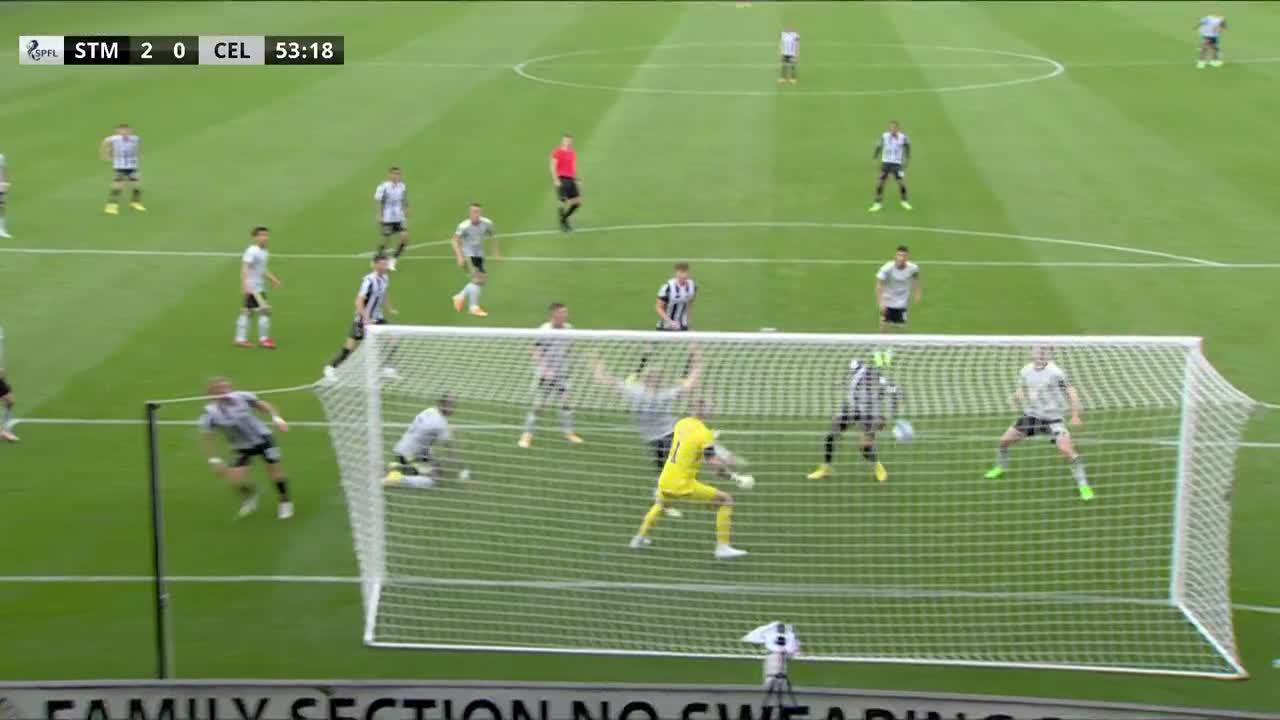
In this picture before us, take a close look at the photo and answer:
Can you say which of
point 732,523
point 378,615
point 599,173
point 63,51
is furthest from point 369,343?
point 63,51

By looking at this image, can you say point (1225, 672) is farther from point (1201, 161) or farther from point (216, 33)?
point (216, 33)

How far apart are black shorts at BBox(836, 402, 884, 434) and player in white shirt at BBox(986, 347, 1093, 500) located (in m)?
1.30

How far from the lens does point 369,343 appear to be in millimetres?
14469

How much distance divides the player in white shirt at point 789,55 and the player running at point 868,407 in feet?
90.5

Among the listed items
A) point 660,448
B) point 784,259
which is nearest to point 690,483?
point 660,448

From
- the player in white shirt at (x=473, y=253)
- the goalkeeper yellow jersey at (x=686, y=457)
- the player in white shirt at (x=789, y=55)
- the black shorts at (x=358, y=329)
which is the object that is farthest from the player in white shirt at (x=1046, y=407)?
the player in white shirt at (x=789, y=55)

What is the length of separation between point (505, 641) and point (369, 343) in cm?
287

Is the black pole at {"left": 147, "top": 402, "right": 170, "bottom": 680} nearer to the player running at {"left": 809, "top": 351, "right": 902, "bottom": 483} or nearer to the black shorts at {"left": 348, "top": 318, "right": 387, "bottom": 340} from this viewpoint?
the player running at {"left": 809, "top": 351, "right": 902, "bottom": 483}

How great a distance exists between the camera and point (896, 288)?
21594 mm

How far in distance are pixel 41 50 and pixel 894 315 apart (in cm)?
3295

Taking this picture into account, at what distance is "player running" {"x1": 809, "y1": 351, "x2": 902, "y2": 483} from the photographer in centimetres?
1599

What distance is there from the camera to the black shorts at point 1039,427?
642 inches

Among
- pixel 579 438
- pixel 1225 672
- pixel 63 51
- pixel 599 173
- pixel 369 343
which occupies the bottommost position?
pixel 1225 672

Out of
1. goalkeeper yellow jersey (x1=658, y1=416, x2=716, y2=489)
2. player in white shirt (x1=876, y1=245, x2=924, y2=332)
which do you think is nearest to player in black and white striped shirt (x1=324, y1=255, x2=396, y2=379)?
player in white shirt (x1=876, y1=245, x2=924, y2=332)
